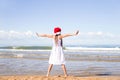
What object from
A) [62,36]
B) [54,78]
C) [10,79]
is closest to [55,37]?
[62,36]

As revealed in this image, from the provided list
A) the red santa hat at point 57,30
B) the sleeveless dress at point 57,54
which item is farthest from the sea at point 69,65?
the red santa hat at point 57,30

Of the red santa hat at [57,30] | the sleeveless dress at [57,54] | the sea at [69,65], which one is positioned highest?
the red santa hat at [57,30]

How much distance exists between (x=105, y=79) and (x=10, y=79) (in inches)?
124

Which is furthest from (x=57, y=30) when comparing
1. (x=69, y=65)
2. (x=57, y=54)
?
(x=69, y=65)

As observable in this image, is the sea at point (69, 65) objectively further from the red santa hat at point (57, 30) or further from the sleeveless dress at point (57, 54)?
the red santa hat at point (57, 30)

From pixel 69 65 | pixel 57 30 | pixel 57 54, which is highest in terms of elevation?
pixel 57 30

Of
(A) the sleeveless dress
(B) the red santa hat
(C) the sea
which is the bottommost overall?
(C) the sea

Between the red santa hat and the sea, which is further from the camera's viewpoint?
the sea

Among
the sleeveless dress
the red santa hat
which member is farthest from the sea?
the red santa hat

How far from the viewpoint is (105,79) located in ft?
32.2

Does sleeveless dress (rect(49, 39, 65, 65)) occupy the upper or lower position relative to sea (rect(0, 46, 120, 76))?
upper

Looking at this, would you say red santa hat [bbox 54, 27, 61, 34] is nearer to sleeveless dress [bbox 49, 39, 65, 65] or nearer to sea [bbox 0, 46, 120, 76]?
sleeveless dress [bbox 49, 39, 65, 65]

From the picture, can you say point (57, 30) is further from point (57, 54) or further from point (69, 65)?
point (69, 65)

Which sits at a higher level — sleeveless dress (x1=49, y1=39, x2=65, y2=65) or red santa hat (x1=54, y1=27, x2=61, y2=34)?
red santa hat (x1=54, y1=27, x2=61, y2=34)
